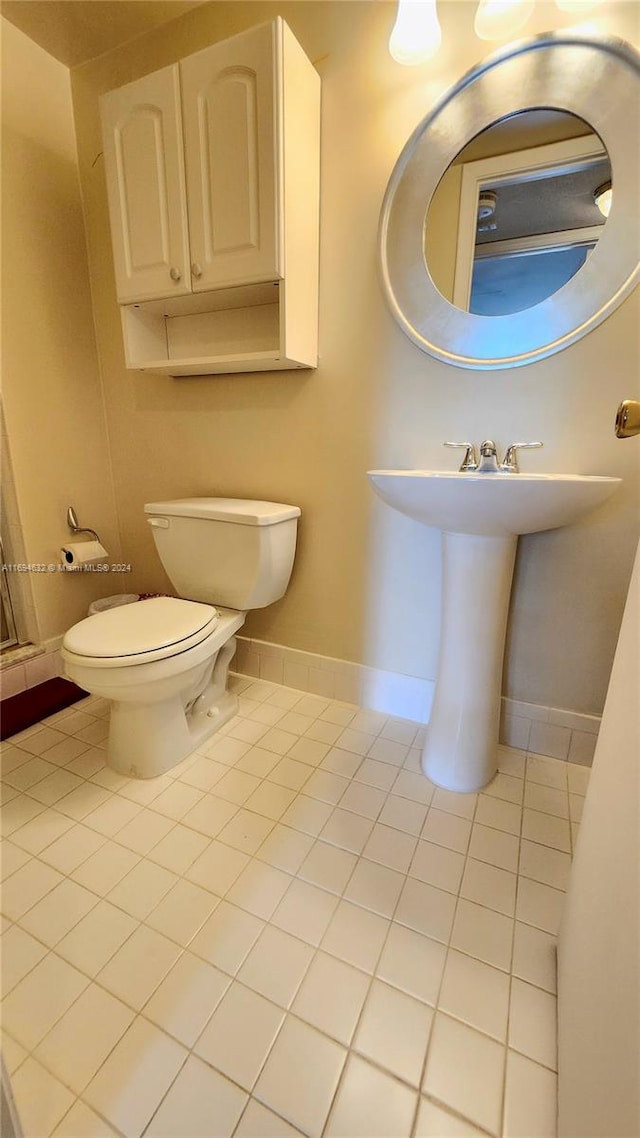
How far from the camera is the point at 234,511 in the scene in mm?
1407

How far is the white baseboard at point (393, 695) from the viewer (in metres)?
1.36

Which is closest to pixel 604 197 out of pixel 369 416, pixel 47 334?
pixel 369 416

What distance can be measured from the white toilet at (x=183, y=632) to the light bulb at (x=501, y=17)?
48.6 inches

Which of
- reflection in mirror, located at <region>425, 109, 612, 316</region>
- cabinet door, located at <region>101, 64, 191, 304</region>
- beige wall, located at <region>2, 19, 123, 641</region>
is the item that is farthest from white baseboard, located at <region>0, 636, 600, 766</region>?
cabinet door, located at <region>101, 64, 191, 304</region>

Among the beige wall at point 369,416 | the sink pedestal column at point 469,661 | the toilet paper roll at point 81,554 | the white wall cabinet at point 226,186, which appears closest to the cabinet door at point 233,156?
the white wall cabinet at point 226,186

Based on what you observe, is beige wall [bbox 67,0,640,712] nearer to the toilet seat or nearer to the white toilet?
the white toilet

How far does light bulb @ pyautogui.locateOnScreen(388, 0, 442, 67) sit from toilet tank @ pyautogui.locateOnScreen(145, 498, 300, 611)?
116cm

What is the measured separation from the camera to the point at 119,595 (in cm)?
196

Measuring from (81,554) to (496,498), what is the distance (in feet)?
4.93

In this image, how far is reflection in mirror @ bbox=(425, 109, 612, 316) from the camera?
3.55ft

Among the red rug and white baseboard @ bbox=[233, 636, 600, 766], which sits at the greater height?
white baseboard @ bbox=[233, 636, 600, 766]

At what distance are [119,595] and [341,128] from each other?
175 cm

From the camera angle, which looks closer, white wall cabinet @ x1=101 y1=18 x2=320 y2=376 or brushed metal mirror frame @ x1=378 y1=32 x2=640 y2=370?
brushed metal mirror frame @ x1=378 y1=32 x2=640 y2=370

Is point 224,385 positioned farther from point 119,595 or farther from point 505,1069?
point 505,1069
